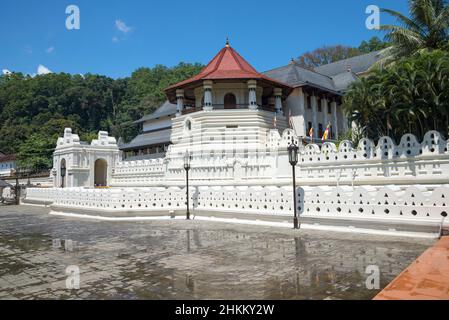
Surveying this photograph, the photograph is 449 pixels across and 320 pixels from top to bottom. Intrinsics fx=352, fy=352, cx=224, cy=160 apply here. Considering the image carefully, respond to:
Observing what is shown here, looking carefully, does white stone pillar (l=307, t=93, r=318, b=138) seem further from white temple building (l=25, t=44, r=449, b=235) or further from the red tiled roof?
the red tiled roof

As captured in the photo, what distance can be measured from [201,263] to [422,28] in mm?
20068

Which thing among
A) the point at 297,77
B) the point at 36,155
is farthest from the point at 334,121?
Answer: the point at 36,155

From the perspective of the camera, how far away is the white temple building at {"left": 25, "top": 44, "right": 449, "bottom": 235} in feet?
33.3

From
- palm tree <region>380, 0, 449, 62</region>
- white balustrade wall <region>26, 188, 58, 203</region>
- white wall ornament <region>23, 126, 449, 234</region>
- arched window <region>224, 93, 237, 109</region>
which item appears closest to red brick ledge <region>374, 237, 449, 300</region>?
white wall ornament <region>23, 126, 449, 234</region>

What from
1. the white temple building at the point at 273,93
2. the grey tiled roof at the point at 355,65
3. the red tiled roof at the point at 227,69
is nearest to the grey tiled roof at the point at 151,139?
the white temple building at the point at 273,93

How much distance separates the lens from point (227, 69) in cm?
2872

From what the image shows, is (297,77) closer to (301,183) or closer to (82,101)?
(301,183)

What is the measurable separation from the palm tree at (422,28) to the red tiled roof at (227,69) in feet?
30.3

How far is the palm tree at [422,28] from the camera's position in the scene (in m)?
19.3

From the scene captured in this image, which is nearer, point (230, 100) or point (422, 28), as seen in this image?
point (422, 28)

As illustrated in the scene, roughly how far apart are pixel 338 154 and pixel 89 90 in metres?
77.2

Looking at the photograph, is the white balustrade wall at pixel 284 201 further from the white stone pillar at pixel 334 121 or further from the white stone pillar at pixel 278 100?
the white stone pillar at pixel 334 121
